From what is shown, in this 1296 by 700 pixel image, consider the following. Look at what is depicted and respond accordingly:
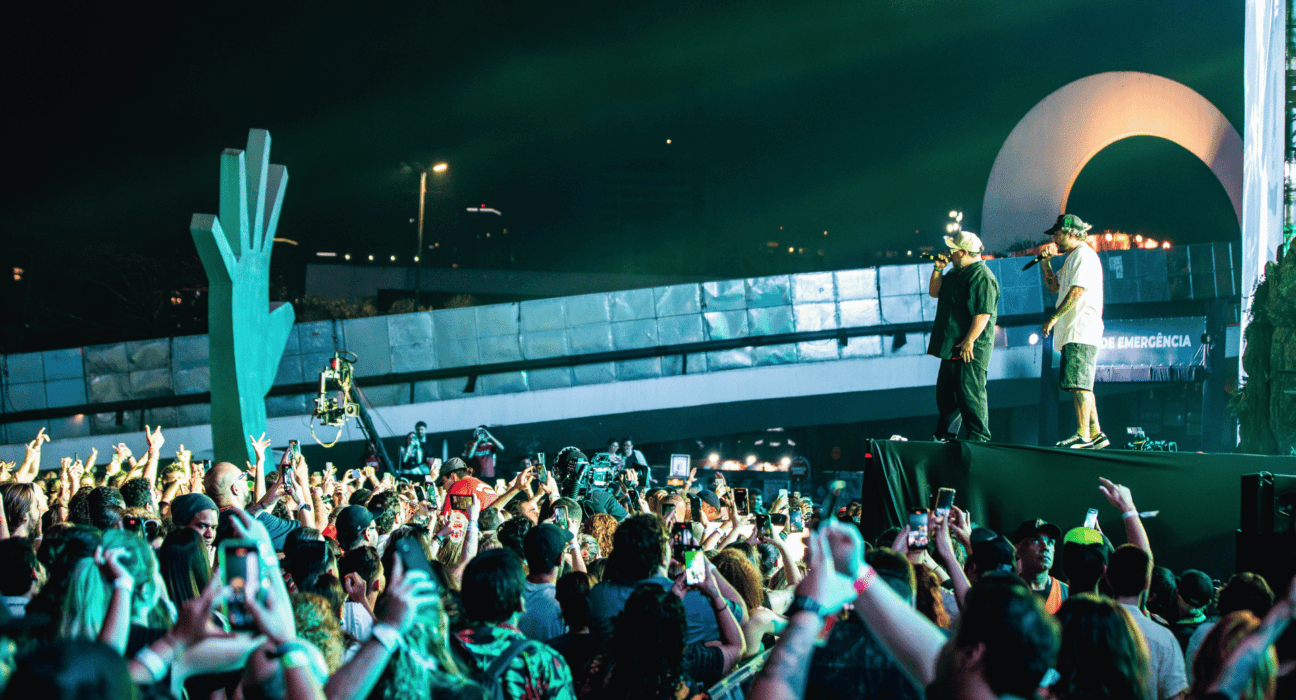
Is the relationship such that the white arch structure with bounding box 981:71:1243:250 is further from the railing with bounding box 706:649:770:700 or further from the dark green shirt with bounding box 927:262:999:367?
the railing with bounding box 706:649:770:700

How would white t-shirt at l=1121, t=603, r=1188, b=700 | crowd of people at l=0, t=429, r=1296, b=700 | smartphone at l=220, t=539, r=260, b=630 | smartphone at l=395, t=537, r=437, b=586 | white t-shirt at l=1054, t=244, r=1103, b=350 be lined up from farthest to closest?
white t-shirt at l=1054, t=244, r=1103, b=350, white t-shirt at l=1121, t=603, r=1188, b=700, smartphone at l=395, t=537, r=437, b=586, smartphone at l=220, t=539, r=260, b=630, crowd of people at l=0, t=429, r=1296, b=700

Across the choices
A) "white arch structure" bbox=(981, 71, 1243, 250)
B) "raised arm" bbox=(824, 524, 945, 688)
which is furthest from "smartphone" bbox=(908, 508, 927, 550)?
"white arch structure" bbox=(981, 71, 1243, 250)

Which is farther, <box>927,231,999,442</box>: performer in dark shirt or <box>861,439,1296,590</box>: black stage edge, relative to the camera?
<box>927,231,999,442</box>: performer in dark shirt

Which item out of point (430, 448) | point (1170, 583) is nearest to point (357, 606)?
point (1170, 583)

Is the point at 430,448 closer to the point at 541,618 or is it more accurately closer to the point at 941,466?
the point at 941,466

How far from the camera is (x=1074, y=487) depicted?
585cm

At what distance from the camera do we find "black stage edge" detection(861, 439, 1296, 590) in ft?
18.0

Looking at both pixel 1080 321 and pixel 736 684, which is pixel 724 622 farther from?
pixel 1080 321

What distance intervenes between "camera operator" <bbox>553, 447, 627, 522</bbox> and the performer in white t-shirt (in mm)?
A: 3593

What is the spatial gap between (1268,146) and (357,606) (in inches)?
447

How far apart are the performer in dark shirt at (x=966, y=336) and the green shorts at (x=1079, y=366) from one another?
0.59m

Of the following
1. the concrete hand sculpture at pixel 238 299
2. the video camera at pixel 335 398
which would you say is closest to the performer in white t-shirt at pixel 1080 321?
the concrete hand sculpture at pixel 238 299

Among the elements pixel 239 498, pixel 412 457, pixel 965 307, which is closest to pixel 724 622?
pixel 239 498

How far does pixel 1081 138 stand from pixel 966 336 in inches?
491
